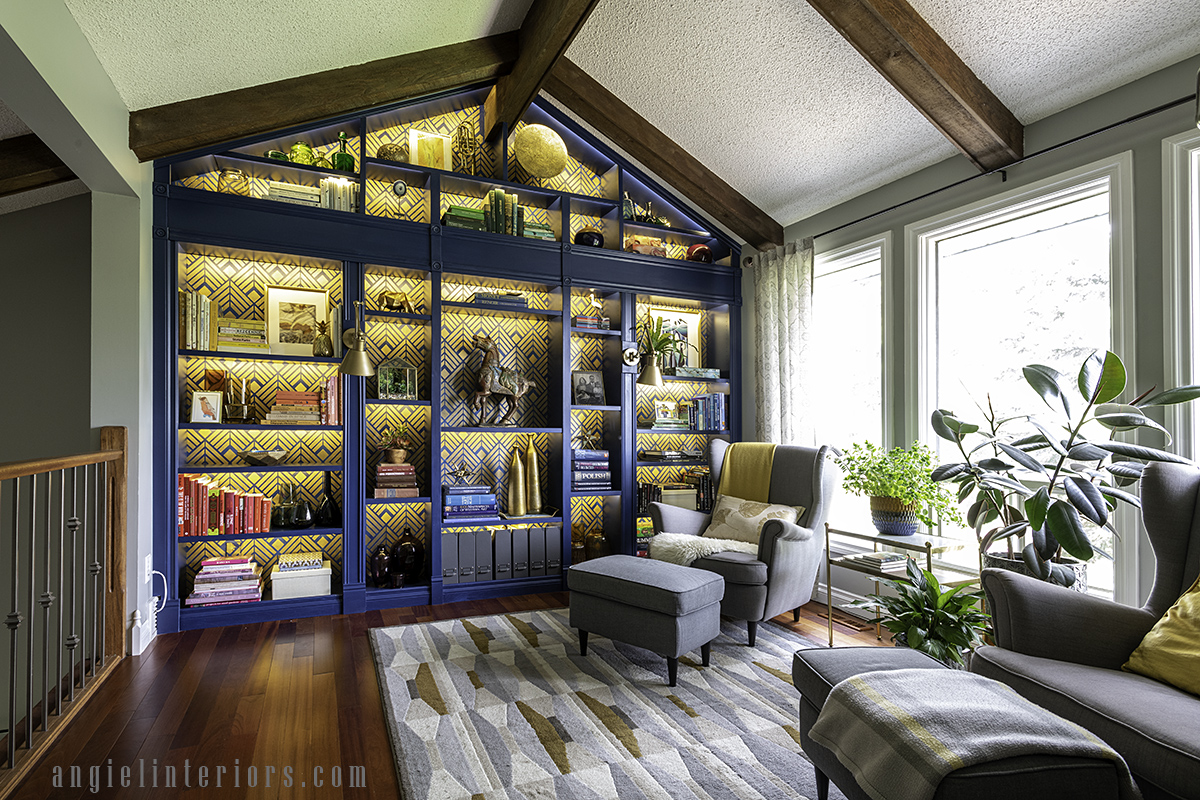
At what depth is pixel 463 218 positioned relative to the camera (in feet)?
14.2

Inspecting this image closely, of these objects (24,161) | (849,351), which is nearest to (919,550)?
(849,351)

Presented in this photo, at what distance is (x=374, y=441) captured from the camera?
4273 mm

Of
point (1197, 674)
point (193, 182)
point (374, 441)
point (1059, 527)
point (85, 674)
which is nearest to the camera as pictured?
point (1197, 674)

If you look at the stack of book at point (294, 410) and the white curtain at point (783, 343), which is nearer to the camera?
the stack of book at point (294, 410)

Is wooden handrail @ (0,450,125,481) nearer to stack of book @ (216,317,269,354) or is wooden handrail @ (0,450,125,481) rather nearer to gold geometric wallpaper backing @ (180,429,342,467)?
gold geometric wallpaper backing @ (180,429,342,467)

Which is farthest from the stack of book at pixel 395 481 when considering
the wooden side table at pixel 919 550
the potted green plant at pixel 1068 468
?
the potted green plant at pixel 1068 468

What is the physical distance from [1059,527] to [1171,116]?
1.78m

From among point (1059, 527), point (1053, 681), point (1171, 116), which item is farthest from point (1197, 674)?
point (1171, 116)

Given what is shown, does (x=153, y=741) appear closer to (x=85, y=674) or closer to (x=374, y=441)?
(x=85, y=674)

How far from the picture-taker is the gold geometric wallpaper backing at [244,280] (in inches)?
154

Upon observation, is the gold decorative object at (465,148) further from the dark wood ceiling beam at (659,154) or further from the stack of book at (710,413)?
the stack of book at (710,413)

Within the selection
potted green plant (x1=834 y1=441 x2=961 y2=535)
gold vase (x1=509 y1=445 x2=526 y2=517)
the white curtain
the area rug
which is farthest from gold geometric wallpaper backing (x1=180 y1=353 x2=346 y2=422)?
potted green plant (x1=834 y1=441 x2=961 y2=535)

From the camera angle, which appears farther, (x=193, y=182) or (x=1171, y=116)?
(x=193, y=182)

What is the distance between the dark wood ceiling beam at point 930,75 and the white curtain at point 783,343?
1.30m
